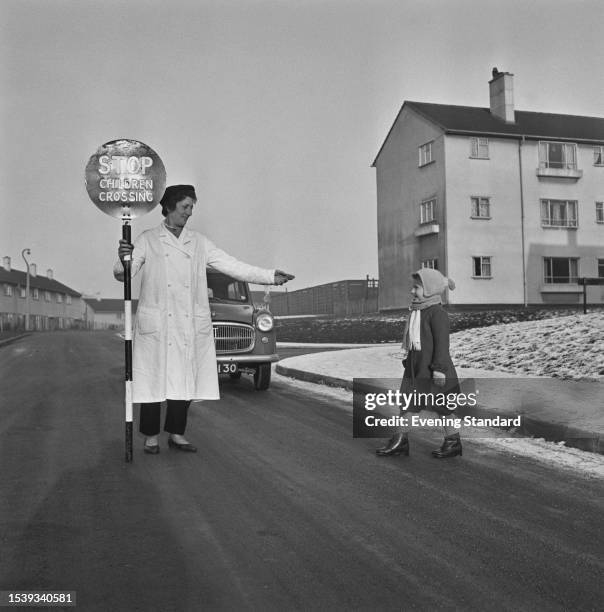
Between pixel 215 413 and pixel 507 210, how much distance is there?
92.0 ft

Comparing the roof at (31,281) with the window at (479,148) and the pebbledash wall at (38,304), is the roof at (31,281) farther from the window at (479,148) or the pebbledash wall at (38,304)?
the window at (479,148)

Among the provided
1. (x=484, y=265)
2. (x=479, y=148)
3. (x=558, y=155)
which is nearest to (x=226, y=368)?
(x=484, y=265)

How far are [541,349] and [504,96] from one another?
26.6 m

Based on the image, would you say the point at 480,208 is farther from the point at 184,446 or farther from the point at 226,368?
the point at 184,446

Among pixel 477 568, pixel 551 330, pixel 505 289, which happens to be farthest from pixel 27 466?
pixel 505 289

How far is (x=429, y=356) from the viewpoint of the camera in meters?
5.41

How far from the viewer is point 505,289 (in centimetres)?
3250

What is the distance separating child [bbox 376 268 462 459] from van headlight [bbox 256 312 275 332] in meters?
5.02

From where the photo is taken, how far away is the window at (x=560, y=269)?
33.2 meters

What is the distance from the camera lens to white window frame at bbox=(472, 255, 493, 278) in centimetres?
3225

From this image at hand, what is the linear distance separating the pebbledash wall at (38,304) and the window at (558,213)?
1667 inches

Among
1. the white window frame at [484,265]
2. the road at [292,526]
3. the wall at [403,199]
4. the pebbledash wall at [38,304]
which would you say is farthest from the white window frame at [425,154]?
the pebbledash wall at [38,304]

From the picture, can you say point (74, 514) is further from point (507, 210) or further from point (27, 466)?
point (507, 210)

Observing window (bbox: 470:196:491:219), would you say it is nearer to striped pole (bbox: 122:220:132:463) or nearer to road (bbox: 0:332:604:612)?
road (bbox: 0:332:604:612)
